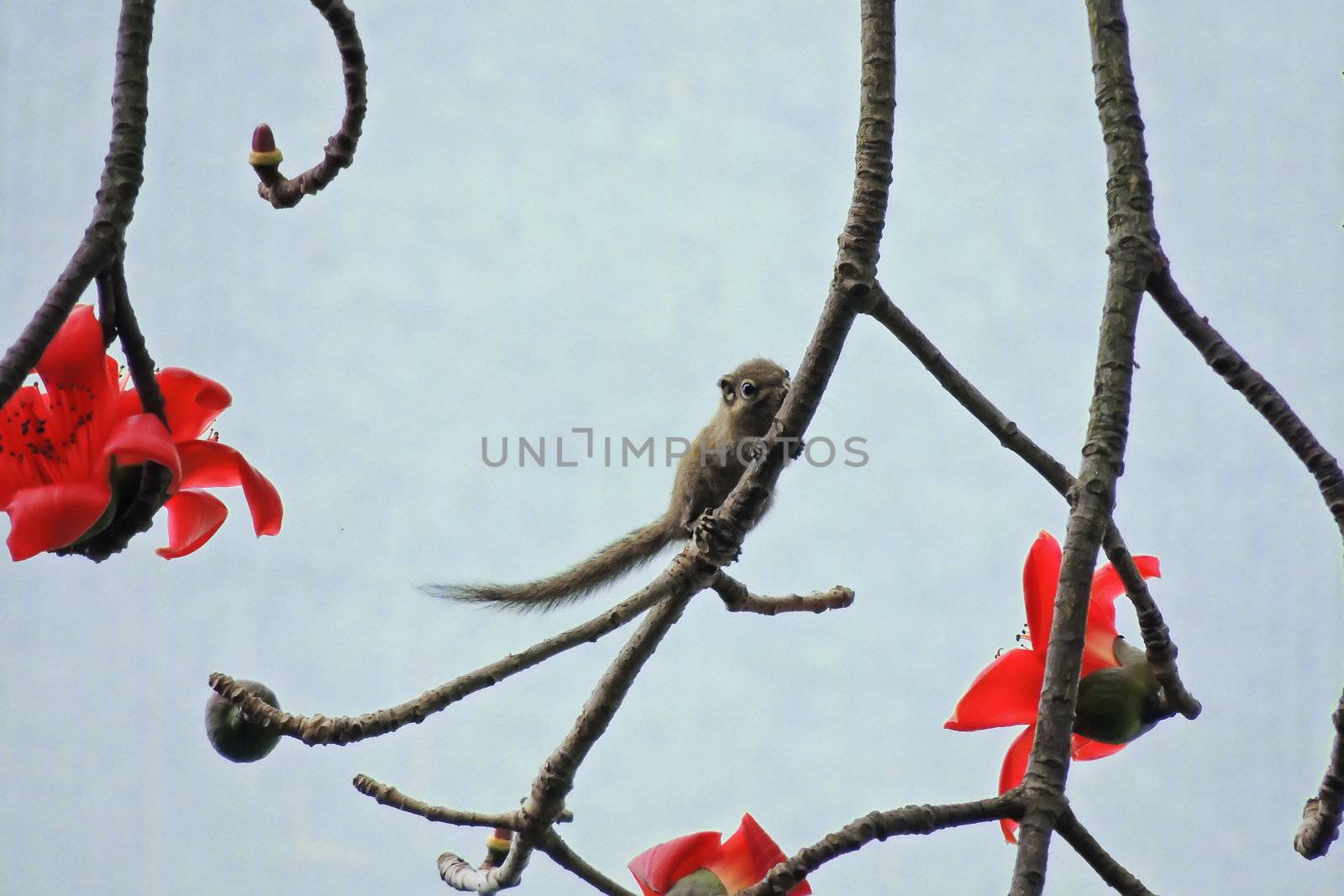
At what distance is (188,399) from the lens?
0.61 metres

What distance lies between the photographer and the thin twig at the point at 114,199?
18.4 inches

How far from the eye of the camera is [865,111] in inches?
30.4

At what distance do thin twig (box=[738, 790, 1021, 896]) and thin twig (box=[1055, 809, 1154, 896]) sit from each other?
53 mm

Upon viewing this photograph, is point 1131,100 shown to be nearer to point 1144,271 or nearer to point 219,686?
point 1144,271

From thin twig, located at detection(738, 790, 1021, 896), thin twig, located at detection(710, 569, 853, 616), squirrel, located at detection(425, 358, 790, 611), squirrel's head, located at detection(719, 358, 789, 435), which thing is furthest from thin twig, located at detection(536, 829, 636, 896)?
squirrel's head, located at detection(719, 358, 789, 435)

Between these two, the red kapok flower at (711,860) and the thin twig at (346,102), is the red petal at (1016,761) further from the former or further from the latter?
the thin twig at (346,102)

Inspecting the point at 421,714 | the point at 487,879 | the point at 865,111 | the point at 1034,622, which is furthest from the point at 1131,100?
the point at 487,879

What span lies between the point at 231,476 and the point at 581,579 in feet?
2.84

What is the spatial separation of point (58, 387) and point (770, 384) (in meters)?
1.02

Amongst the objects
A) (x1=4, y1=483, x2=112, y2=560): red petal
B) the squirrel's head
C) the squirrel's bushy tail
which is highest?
the squirrel's head

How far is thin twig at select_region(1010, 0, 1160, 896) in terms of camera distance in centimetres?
51

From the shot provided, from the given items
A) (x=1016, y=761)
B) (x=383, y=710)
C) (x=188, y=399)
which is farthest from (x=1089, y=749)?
(x=188, y=399)

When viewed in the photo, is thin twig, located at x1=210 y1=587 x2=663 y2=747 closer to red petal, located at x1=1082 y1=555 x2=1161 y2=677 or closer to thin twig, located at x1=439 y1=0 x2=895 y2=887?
thin twig, located at x1=439 y1=0 x2=895 y2=887

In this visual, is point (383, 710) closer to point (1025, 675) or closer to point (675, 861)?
point (675, 861)
